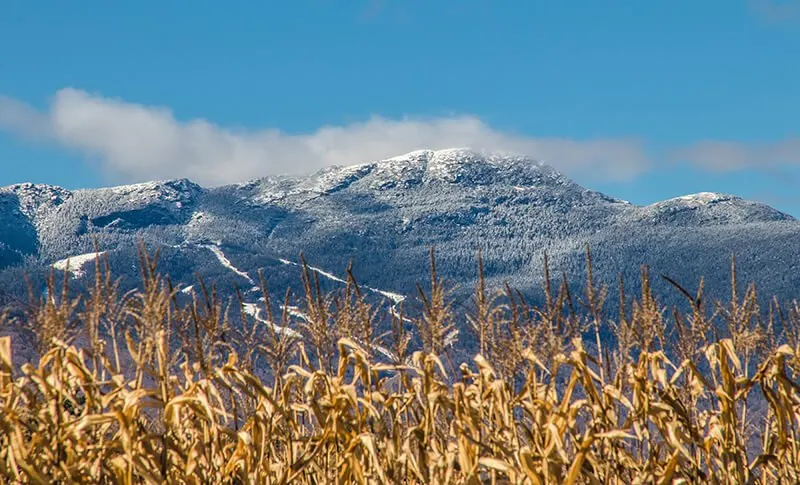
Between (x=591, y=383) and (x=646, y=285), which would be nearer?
(x=591, y=383)

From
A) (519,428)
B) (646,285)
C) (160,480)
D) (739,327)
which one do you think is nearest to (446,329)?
(646,285)

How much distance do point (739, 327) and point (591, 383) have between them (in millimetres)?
9348

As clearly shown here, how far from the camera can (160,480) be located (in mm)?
2311

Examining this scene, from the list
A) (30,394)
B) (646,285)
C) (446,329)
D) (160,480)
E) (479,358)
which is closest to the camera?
(160,480)

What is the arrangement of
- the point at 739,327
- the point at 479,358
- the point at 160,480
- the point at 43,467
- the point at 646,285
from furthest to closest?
1. the point at 739,327
2. the point at 646,285
3. the point at 479,358
4. the point at 43,467
5. the point at 160,480

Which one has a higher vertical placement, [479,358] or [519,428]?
[479,358]

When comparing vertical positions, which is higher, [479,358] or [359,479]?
[479,358]

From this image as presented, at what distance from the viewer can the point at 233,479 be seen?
2557mm

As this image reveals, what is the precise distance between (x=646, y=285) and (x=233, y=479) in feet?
22.1

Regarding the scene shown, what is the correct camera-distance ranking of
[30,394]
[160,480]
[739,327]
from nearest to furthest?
1. [160,480]
2. [30,394]
3. [739,327]

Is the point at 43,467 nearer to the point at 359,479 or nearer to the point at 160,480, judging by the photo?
the point at 160,480

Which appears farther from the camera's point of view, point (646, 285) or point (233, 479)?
point (646, 285)

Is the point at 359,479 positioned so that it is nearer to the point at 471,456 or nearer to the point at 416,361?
the point at 471,456

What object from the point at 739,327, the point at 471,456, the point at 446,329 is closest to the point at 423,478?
the point at 471,456
